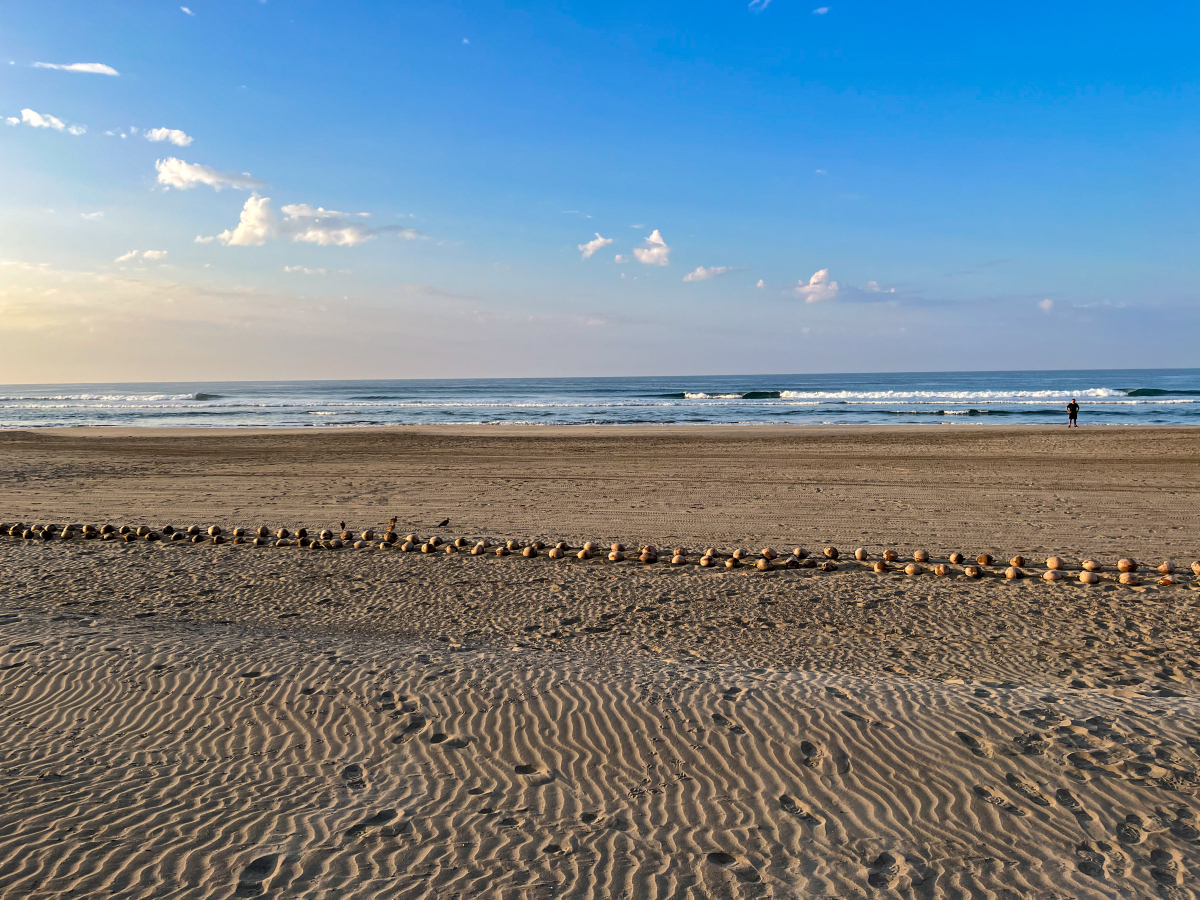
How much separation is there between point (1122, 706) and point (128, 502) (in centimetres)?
1555

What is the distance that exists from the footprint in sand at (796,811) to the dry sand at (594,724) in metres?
0.02

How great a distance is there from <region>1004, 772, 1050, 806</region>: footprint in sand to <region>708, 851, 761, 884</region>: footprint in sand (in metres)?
1.69

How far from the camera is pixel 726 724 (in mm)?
4688

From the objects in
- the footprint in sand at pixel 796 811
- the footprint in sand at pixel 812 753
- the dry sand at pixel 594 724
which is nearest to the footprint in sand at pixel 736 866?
the dry sand at pixel 594 724

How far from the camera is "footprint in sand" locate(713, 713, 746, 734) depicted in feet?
15.1

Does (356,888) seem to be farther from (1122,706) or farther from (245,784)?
(1122,706)

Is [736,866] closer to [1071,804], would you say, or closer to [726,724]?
[726,724]

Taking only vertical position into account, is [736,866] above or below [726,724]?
below

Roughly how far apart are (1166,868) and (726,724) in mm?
2260

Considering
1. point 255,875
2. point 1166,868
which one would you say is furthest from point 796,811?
point 255,875

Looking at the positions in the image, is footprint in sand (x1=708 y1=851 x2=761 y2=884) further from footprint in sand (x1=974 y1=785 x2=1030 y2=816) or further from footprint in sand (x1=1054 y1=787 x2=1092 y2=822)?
footprint in sand (x1=1054 y1=787 x2=1092 y2=822)

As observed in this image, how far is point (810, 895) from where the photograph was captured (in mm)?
3219

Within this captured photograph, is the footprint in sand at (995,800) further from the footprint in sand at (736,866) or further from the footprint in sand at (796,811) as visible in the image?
the footprint in sand at (736,866)

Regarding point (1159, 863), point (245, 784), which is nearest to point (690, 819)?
point (1159, 863)
